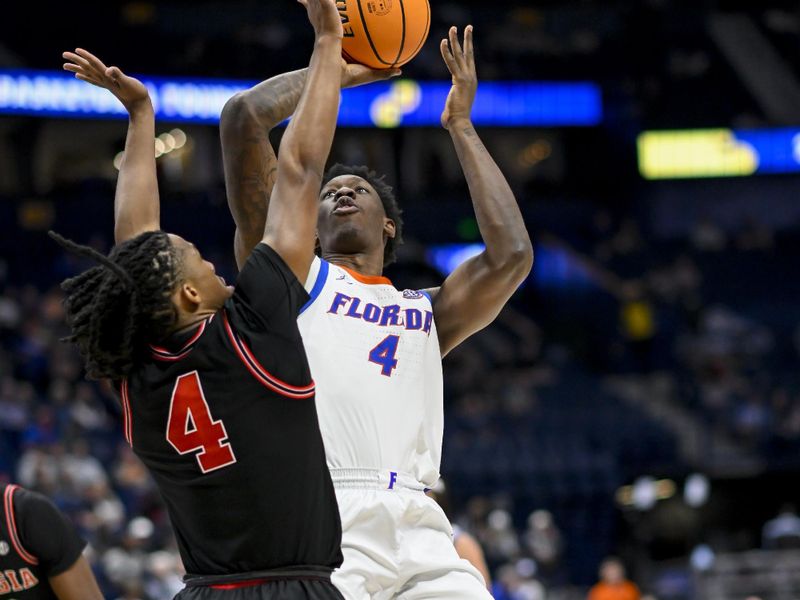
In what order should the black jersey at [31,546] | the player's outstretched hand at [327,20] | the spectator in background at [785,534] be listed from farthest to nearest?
the spectator in background at [785,534] < the black jersey at [31,546] < the player's outstretched hand at [327,20]

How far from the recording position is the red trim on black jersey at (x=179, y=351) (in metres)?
3.05

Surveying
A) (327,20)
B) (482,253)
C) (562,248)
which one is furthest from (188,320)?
(562,248)

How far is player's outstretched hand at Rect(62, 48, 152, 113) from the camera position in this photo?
3766 mm

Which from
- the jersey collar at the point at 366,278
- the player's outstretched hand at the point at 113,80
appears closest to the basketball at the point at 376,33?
the jersey collar at the point at 366,278

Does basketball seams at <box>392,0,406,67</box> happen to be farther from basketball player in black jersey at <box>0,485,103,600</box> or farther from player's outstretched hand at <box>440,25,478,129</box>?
basketball player in black jersey at <box>0,485,103,600</box>

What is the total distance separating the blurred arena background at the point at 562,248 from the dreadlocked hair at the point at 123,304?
9.09m

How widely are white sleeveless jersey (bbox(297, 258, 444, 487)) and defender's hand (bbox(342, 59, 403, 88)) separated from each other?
59cm

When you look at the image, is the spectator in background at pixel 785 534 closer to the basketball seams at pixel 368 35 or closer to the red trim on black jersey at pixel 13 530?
the red trim on black jersey at pixel 13 530

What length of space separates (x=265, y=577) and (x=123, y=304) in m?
0.72

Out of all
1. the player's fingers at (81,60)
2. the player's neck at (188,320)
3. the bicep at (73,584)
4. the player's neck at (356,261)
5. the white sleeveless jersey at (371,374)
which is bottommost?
the bicep at (73,584)

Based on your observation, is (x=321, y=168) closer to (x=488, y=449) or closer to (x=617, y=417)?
(x=488, y=449)

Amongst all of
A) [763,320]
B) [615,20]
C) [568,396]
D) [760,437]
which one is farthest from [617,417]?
[615,20]

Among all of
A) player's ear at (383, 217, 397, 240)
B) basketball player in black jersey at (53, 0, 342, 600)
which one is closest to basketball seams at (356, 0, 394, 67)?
player's ear at (383, 217, 397, 240)

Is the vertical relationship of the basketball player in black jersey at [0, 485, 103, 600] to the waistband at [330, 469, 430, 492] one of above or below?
below
